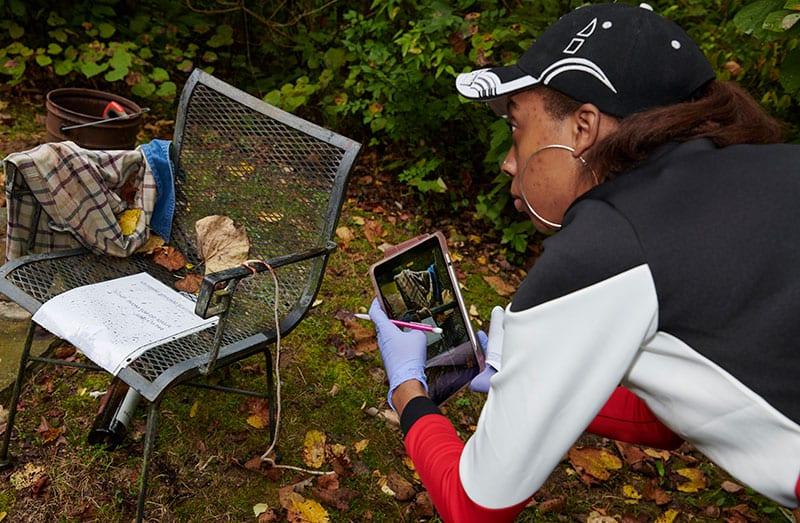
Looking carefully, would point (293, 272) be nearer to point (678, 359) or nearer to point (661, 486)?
point (678, 359)

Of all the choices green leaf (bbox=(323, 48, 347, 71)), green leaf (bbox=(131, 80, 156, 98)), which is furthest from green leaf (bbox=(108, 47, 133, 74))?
green leaf (bbox=(323, 48, 347, 71))

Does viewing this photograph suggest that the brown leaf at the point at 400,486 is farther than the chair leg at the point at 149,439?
Yes

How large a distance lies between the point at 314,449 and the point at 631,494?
4.34ft

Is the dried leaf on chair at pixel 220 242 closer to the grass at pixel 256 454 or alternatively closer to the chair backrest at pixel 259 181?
the chair backrest at pixel 259 181

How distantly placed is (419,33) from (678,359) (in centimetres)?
308

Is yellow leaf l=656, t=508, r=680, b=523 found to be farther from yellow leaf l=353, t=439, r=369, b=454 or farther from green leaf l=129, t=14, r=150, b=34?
green leaf l=129, t=14, r=150, b=34

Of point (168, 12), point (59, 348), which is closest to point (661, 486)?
point (59, 348)

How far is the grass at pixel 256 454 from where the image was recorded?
235cm

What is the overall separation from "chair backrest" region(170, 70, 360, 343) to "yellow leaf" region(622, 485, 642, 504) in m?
1.57

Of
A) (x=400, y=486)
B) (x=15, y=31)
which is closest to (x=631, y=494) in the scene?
(x=400, y=486)

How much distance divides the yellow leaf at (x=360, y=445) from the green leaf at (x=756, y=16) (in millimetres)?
2050

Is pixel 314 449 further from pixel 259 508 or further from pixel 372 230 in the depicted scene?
pixel 372 230

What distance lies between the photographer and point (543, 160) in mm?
1475

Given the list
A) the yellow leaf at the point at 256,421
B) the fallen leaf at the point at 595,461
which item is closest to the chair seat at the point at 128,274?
the yellow leaf at the point at 256,421
